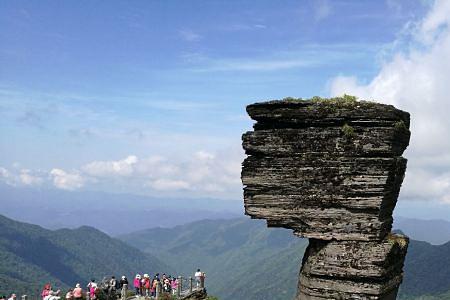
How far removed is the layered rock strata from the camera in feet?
60.0

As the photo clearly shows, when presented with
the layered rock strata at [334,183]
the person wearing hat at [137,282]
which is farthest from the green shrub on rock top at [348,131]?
the person wearing hat at [137,282]

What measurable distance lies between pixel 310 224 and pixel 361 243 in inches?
80.4

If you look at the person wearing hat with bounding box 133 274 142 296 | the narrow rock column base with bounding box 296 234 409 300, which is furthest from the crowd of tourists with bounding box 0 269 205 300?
the narrow rock column base with bounding box 296 234 409 300

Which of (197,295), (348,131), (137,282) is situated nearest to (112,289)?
(137,282)

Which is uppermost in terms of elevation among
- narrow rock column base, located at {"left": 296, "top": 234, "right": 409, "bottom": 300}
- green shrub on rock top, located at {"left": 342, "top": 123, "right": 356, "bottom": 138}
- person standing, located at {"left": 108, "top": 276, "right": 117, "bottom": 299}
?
green shrub on rock top, located at {"left": 342, "top": 123, "right": 356, "bottom": 138}

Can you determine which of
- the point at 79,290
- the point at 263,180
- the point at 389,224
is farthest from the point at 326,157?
the point at 79,290

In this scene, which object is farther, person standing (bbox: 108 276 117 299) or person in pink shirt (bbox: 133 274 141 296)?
person in pink shirt (bbox: 133 274 141 296)

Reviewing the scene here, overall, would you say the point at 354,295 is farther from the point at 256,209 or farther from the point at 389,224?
the point at 256,209

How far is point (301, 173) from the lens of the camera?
19.0 meters

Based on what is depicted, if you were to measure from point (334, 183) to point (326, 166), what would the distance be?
72 centimetres

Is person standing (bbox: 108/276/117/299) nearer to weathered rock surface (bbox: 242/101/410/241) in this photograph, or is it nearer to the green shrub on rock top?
weathered rock surface (bbox: 242/101/410/241)

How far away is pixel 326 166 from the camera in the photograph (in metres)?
18.7

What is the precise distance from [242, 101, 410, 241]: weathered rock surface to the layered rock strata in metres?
0.04

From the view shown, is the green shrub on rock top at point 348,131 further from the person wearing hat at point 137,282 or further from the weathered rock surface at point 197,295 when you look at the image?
the weathered rock surface at point 197,295
